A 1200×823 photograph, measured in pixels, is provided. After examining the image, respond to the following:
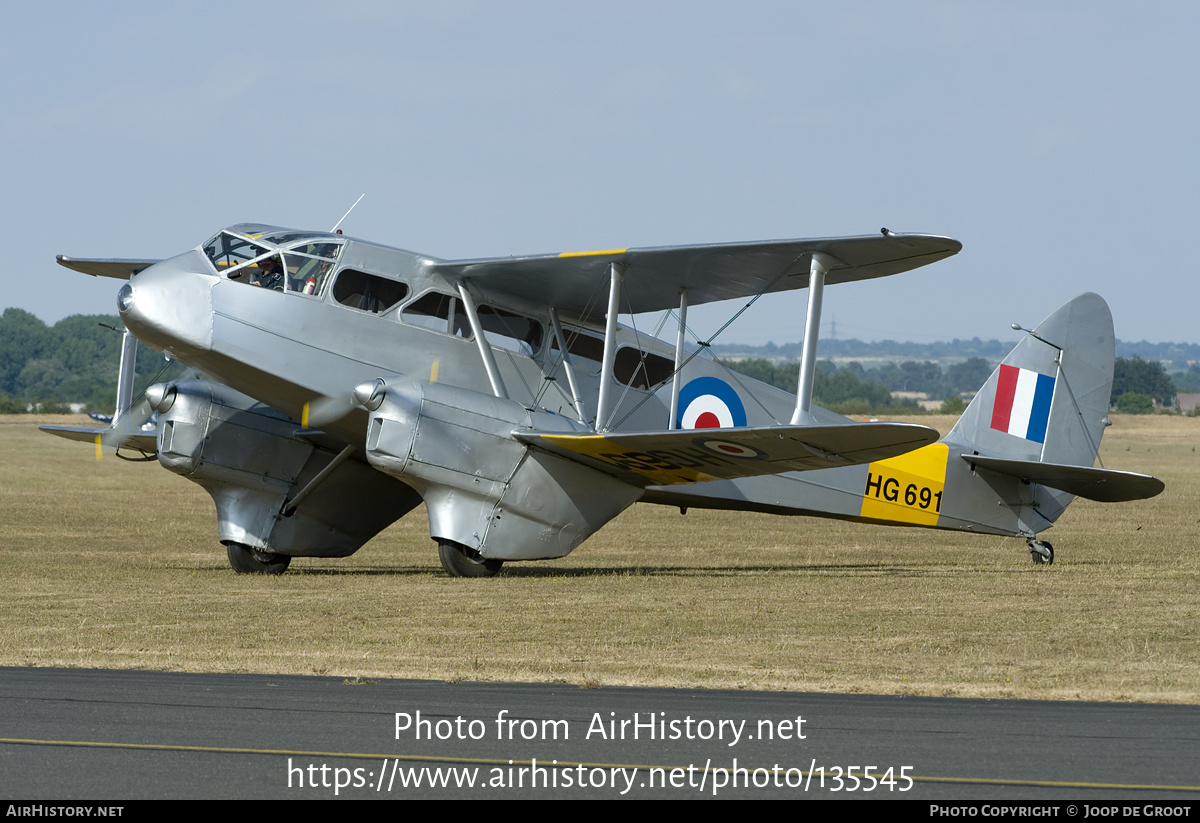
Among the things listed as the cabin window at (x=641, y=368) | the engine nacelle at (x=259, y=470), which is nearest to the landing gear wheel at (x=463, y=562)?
the engine nacelle at (x=259, y=470)

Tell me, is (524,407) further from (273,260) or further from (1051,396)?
(1051,396)

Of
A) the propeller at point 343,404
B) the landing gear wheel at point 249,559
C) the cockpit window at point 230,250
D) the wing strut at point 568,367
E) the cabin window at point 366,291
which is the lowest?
the landing gear wheel at point 249,559

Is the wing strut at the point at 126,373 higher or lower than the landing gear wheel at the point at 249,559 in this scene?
higher

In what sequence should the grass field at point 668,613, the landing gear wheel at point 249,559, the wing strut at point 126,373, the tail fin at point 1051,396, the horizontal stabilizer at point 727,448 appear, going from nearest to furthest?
1. the grass field at point 668,613
2. the horizontal stabilizer at point 727,448
3. the landing gear wheel at point 249,559
4. the wing strut at point 126,373
5. the tail fin at point 1051,396

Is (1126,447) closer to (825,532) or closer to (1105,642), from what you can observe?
(825,532)

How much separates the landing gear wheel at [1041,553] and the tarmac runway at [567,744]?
37.8 ft

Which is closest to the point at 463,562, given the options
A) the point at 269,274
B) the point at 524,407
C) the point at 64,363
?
the point at 524,407

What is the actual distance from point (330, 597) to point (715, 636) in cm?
532

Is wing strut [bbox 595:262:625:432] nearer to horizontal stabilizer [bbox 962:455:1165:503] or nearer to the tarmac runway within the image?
horizontal stabilizer [bbox 962:455:1165:503]

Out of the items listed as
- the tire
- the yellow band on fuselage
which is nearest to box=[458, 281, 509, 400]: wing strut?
the yellow band on fuselage

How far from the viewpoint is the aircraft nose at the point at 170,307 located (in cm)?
1559

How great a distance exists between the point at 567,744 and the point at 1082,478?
13608 millimetres

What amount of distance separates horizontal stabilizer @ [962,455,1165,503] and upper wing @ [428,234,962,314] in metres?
4.46

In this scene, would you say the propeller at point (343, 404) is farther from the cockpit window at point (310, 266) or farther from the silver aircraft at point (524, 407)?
the cockpit window at point (310, 266)
